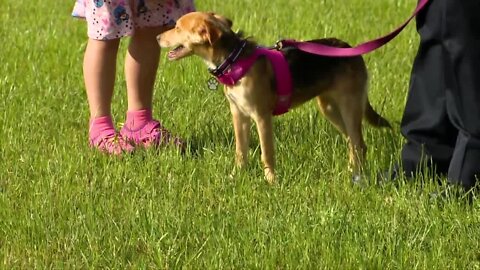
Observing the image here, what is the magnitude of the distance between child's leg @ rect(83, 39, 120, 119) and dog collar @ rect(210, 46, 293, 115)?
0.81 m

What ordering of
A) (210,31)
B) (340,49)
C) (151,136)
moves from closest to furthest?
(340,49) → (210,31) → (151,136)

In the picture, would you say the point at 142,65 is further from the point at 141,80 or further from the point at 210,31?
the point at 210,31

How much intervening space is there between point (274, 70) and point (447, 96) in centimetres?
91

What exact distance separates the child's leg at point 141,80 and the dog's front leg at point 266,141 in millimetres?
739

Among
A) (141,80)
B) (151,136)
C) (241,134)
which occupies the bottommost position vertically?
(151,136)

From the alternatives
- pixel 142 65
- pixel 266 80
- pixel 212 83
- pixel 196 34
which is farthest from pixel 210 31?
pixel 142 65

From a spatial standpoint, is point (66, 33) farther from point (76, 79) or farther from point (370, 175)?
point (370, 175)

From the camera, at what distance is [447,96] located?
4.51 metres

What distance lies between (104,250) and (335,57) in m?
1.73

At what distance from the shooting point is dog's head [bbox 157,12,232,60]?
196 inches

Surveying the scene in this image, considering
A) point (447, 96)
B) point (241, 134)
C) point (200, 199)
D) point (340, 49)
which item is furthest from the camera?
point (241, 134)

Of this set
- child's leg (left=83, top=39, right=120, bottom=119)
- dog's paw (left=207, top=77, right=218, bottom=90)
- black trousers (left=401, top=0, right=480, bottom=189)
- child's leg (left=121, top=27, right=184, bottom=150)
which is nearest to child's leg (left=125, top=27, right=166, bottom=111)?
child's leg (left=121, top=27, right=184, bottom=150)

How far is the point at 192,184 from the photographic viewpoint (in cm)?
481

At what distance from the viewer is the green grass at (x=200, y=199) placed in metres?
4.01
